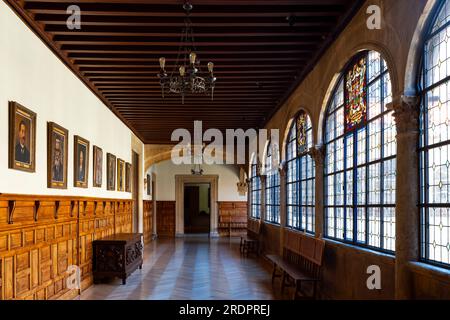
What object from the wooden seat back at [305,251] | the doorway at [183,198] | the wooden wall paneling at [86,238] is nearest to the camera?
the wooden seat back at [305,251]

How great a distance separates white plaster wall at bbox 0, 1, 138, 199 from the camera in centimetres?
509

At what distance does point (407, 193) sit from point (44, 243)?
4.65m

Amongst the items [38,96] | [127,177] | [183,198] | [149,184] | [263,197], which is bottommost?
[183,198]

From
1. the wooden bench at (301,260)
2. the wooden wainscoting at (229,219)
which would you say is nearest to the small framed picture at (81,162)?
the wooden bench at (301,260)

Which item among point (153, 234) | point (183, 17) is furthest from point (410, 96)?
point (153, 234)

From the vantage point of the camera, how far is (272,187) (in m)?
13.0

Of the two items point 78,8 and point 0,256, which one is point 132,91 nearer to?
point 78,8

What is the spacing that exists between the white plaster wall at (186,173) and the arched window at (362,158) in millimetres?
14727

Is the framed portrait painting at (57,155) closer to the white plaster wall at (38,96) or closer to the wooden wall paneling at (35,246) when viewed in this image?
the white plaster wall at (38,96)

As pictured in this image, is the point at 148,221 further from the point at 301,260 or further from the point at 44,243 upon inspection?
the point at 44,243

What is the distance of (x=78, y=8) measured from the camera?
566 cm

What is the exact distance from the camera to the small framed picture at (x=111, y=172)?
1081cm

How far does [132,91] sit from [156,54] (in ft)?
8.18

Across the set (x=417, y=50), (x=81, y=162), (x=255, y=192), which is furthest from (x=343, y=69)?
(x=255, y=192)
